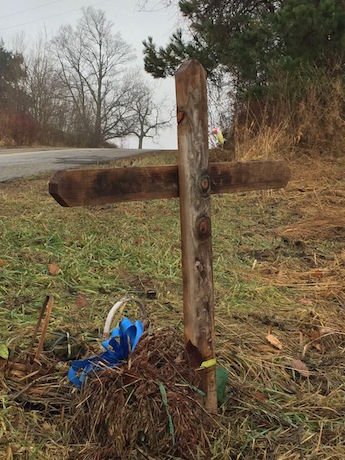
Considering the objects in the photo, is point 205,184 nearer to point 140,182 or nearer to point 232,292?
point 140,182

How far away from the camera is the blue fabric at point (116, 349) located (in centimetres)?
181

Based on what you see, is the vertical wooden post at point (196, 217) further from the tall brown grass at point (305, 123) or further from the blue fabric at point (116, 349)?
the tall brown grass at point (305, 123)

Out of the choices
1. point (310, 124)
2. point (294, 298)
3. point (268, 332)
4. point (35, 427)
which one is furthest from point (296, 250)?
point (310, 124)

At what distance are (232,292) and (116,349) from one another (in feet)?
5.45

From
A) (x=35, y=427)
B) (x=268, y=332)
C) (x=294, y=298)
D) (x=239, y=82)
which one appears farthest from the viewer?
(x=239, y=82)

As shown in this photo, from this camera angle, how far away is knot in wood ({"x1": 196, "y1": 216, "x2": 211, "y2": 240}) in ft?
6.15

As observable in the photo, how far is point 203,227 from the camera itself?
6.19ft

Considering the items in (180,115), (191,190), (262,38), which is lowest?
(191,190)

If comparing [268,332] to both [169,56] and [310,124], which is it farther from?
[169,56]

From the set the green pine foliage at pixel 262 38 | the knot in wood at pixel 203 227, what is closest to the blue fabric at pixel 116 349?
the knot in wood at pixel 203 227

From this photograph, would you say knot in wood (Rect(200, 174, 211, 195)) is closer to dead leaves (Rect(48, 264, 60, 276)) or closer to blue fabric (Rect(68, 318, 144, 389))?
blue fabric (Rect(68, 318, 144, 389))

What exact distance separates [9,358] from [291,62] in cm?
813

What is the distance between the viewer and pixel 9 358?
2.14 metres

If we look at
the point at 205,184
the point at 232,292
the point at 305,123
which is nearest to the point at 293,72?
the point at 305,123
